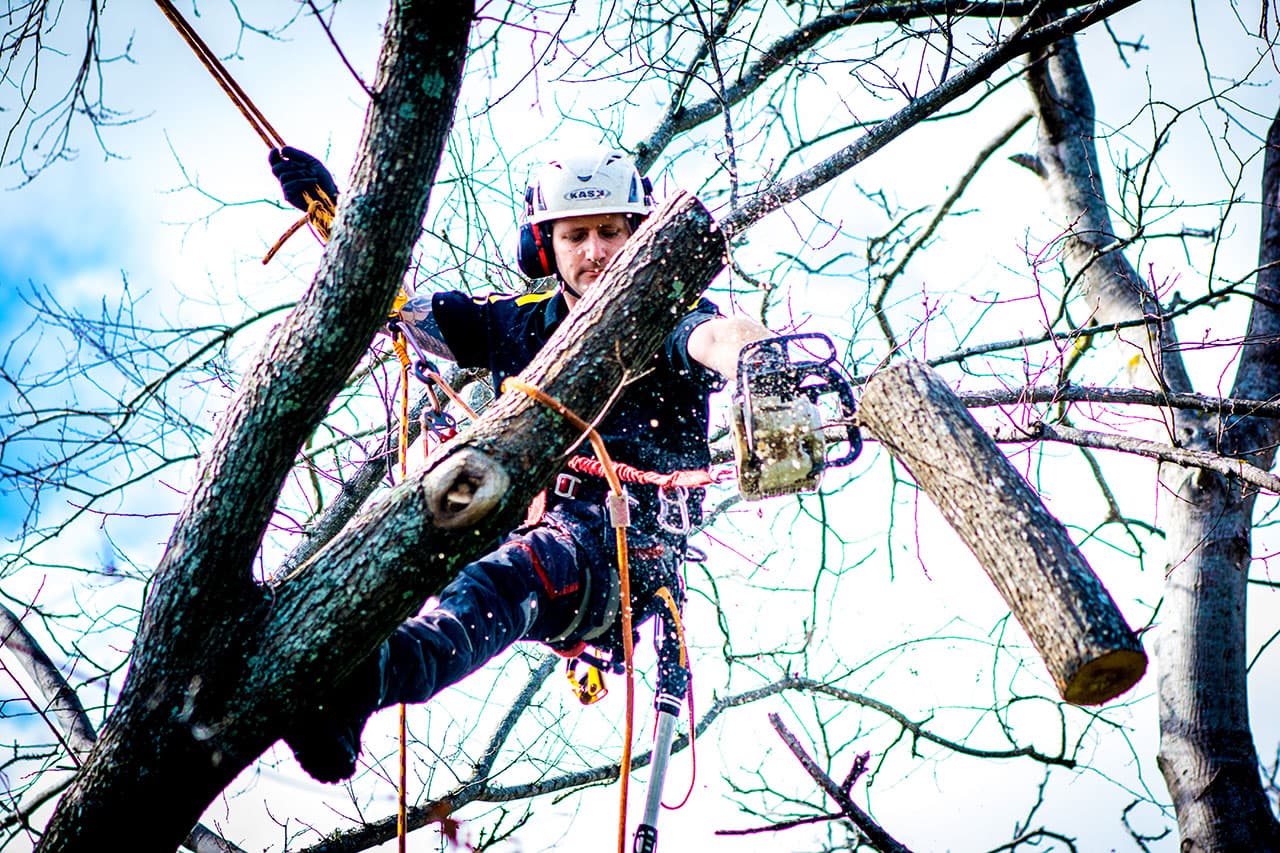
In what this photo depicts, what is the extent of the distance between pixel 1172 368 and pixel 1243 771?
1.84 meters

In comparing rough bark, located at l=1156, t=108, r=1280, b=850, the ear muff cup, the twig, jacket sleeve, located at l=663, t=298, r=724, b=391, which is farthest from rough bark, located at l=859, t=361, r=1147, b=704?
rough bark, located at l=1156, t=108, r=1280, b=850

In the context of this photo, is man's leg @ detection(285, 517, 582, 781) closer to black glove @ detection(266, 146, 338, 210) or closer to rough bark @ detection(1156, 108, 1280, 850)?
black glove @ detection(266, 146, 338, 210)

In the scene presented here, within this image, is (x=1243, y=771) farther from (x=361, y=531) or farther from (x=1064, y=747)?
(x=361, y=531)

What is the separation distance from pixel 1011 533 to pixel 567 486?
1.40 m

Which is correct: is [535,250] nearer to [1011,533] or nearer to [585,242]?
[585,242]

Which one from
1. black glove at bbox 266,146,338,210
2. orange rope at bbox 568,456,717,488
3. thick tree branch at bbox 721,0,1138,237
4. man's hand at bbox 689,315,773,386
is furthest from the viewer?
thick tree branch at bbox 721,0,1138,237

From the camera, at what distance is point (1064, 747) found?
4.38 m

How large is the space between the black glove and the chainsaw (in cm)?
164

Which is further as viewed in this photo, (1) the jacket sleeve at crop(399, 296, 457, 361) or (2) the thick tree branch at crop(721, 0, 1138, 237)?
(1) the jacket sleeve at crop(399, 296, 457, 361)

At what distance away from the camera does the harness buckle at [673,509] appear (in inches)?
102

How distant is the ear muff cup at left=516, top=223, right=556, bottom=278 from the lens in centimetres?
339

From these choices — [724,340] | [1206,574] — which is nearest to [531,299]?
[724,340]

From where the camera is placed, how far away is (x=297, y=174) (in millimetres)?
3000

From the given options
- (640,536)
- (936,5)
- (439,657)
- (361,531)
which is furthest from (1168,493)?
(361,531)
